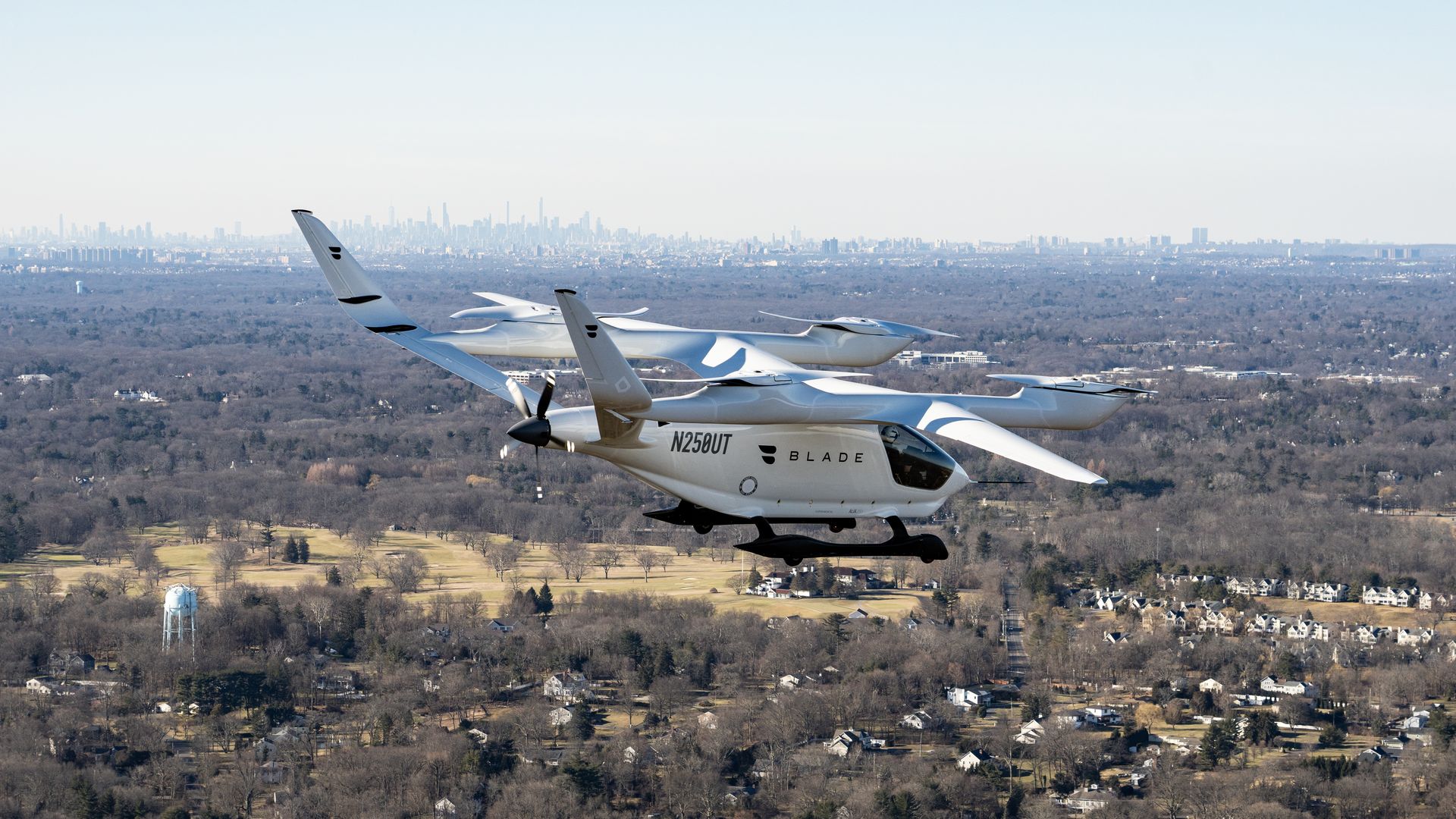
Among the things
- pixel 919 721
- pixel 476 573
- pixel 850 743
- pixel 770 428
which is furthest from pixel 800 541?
pixel 476 573

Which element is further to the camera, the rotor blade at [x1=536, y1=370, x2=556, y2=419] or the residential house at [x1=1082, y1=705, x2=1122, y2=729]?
the residential house at [x1=1082, y1=705, x2=1122, y2=729]

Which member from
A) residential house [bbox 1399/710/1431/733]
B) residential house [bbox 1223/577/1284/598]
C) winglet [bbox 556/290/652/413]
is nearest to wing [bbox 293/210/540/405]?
winglet [bbox 556/290/652/413]

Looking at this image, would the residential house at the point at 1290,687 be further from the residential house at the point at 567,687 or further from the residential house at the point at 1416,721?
the residential house at the point at 567,687

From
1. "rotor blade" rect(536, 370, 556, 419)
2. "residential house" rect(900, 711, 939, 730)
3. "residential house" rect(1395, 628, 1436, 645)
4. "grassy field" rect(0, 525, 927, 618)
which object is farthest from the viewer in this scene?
"grassy field" rect(0, 525, 927, 618)

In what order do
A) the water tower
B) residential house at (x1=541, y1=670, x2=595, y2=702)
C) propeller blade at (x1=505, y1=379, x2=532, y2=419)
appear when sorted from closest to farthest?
propeller blade at (x1=505, y1=379, x2=532, y2=419)
residential house at (x1=541, y1=670, x2=595, y2=702)
the water tower

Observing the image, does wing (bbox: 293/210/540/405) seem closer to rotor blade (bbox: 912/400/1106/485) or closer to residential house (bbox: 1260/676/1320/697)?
rotor blade (bbox: 912/400/1106/485)

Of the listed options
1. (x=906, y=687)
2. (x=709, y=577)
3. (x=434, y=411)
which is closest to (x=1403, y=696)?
(x=906, y=687)

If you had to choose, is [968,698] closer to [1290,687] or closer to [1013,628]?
[1013,628]
